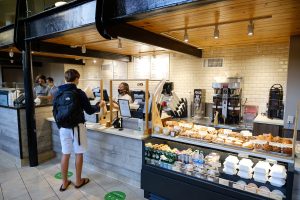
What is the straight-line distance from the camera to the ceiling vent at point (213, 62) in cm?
519

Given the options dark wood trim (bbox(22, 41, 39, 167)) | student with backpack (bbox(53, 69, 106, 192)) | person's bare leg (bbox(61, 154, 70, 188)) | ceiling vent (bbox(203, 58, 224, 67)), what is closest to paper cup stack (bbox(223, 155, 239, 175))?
student with backpack (bbox(53, 69, 106, 192))

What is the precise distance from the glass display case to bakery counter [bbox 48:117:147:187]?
0.27 meters

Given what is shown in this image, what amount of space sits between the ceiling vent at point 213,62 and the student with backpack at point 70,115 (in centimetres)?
340

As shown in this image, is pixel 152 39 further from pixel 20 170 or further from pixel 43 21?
pixel 20 170

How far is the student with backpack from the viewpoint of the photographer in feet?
9.55

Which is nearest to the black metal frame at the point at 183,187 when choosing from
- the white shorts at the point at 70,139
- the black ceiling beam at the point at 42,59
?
the white shorts at the point at 70,139

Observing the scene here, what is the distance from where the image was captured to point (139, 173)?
3102 millimetres

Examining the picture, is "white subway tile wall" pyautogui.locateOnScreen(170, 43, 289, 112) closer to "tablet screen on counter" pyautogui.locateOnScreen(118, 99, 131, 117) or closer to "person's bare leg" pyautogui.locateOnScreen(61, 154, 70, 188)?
"tablet screen on counter" pyautogui.locateOnScreen(118, 99, 131, 117)

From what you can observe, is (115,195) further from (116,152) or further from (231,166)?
(231,166)

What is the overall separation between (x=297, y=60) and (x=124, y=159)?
11.1 ft

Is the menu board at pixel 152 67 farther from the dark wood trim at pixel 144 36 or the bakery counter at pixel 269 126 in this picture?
the bakery counter at pixel 269 126

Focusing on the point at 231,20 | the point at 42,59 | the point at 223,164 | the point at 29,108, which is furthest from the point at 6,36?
the point at 223,164

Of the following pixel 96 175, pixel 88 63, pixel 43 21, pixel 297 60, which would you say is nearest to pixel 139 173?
pixel 96 175

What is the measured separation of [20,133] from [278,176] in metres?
4.36
